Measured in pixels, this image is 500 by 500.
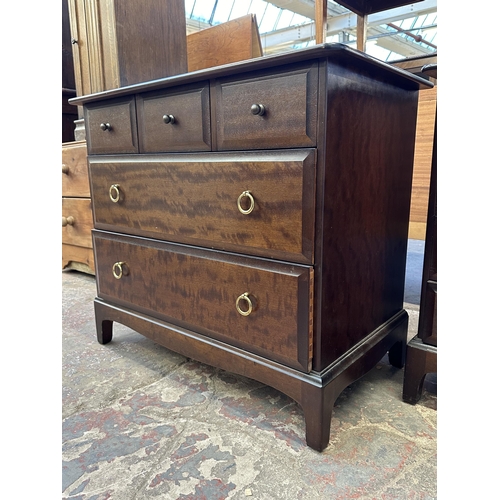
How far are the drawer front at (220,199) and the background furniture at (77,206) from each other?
2.81 ft

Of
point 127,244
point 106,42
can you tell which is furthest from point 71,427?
point 106,42

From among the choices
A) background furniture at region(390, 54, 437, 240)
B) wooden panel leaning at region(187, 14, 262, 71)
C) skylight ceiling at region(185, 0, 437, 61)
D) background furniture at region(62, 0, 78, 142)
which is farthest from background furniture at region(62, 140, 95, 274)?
skylight ceiling at region(185, 0, 437, 61)

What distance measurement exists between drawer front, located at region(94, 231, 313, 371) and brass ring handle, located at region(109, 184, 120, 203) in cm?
12

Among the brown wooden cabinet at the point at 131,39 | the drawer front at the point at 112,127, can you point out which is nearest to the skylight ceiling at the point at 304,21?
the brown wooden cabinet at the point at 131,39

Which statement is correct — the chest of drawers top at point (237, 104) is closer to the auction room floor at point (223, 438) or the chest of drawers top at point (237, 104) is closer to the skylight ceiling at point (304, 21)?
the auction room floor at point (223, 438)

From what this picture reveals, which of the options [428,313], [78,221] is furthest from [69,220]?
[428,313]

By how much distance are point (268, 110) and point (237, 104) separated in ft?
0.29

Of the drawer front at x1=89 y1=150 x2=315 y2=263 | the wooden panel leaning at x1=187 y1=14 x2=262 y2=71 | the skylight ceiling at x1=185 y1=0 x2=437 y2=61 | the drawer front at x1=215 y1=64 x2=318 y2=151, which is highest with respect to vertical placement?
the skylight ceiling at x1=185 y1=0 x2=437 y2=61

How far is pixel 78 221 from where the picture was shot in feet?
7.23

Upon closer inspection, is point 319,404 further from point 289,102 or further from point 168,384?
point 289,102

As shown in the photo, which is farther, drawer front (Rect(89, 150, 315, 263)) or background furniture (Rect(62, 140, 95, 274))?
background furniture (Rect(62, 140, 95, 274))

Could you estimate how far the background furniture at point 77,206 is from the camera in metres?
2.07

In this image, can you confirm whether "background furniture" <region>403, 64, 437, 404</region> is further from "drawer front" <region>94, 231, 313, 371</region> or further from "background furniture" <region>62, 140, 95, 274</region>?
"background furniture" <region>62, 140, 95, 274</region>

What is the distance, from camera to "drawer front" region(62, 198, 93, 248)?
2.14 metres
